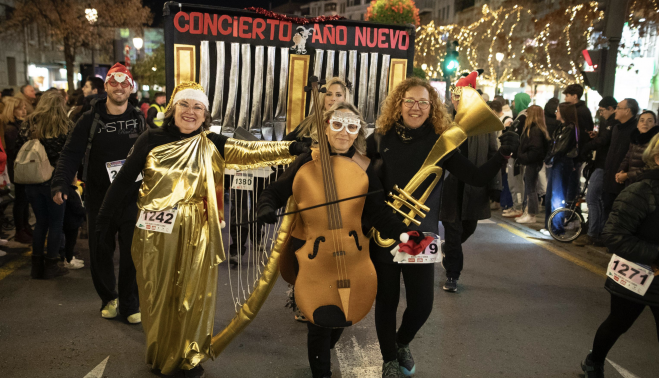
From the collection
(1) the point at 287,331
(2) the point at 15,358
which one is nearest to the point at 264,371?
(1) the point at 287,331

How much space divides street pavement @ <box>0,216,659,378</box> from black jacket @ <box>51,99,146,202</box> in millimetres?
1245

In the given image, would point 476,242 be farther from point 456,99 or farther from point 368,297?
point 368,297

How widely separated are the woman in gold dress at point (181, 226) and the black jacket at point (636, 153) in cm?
459

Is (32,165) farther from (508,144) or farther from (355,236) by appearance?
(508,144)

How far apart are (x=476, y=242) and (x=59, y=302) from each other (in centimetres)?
553

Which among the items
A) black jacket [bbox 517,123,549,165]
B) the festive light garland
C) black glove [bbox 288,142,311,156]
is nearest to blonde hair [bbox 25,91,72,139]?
black glove [bbox 288,142,311,156]

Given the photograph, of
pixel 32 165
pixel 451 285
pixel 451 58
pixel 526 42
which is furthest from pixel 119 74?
pixel 526 42

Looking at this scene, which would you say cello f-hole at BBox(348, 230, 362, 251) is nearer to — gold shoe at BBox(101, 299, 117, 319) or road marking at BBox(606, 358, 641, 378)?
road marking at BBox(606, 358, 641, 378)

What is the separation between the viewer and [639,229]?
3.30m

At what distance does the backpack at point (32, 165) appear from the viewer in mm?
5629

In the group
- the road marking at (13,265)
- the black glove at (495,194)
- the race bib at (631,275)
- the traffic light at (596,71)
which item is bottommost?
the road marking at (13,265)

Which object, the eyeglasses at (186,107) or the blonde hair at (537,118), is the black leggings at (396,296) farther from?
the blonde hair at (537,118)

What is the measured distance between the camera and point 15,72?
26531mm

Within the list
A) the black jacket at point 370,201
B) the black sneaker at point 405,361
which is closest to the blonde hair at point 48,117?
the black jacket at point 370,201
